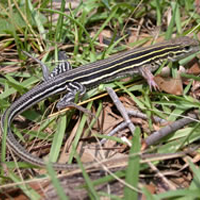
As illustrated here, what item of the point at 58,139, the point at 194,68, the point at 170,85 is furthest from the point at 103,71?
the point at 194,68

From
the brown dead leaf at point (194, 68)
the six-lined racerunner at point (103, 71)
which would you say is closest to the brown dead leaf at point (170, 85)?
the six-lined racerunner at point (103, 71)

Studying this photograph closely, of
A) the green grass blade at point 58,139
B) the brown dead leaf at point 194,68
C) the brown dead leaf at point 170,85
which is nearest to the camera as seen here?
the green grass blade at point 58,139

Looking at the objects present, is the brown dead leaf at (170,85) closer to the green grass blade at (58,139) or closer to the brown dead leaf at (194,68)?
the brown dead leaf at (194,68)

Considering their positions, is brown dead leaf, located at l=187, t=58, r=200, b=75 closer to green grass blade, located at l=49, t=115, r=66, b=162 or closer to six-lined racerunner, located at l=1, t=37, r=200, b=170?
six-lined racerunner, located at l=1, t=37, r=200, b=170

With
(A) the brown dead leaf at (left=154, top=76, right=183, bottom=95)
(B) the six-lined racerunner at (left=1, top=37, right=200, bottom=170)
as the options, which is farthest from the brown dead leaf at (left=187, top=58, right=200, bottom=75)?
(A) the brown dead leaf at (left=154, top=76, right=183, bottom=95)

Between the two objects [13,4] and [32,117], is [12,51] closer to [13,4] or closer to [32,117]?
[13,4]

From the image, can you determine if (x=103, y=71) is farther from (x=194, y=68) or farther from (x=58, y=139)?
(x=194, y=68)

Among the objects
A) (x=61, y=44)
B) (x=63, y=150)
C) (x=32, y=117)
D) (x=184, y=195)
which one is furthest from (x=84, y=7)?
(x=184, y=195)
